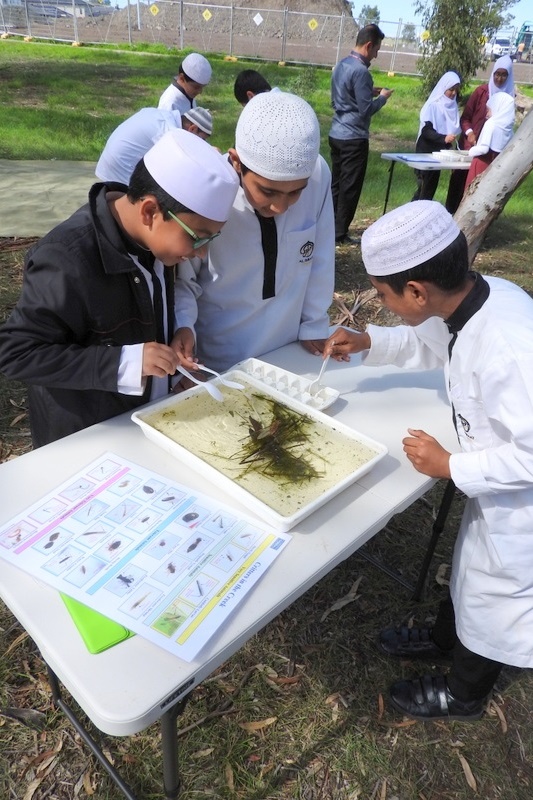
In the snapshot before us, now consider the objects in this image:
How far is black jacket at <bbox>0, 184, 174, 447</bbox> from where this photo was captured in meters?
1.38

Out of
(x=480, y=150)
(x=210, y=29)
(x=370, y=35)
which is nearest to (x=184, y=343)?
(x=370, y=35)

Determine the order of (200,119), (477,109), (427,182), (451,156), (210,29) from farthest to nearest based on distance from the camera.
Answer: (210,29), (477,109), (427,182), (451,156), (200,119)

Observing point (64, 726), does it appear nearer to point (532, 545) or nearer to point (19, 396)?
point (532, 545)

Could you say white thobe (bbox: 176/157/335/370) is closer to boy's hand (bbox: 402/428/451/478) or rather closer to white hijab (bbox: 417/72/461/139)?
boy's hand (bbox: 402/428/451/478)

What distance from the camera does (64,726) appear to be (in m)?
1.81

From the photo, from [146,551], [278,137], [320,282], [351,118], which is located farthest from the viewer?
[351,118]

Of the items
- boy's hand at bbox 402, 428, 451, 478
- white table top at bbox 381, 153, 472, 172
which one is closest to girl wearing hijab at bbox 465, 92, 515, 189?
white table top at bbox 381, 153, 472, 172

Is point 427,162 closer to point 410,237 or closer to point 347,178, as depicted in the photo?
point 347,178

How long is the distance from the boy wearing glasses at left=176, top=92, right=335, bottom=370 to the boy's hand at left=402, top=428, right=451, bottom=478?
71cm

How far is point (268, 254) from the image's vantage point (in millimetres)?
1954

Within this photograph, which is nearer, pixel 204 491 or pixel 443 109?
pixel 204 491

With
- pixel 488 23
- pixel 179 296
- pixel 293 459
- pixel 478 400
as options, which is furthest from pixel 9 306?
pixel 488 23

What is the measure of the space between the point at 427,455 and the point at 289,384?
0.54m

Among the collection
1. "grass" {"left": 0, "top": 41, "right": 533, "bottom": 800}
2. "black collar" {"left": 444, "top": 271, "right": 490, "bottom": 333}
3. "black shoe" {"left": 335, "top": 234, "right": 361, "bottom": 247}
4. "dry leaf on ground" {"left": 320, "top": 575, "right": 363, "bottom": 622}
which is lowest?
"grass" {"left": 0, "top": 41, "right": 533, "bottom": 800}
